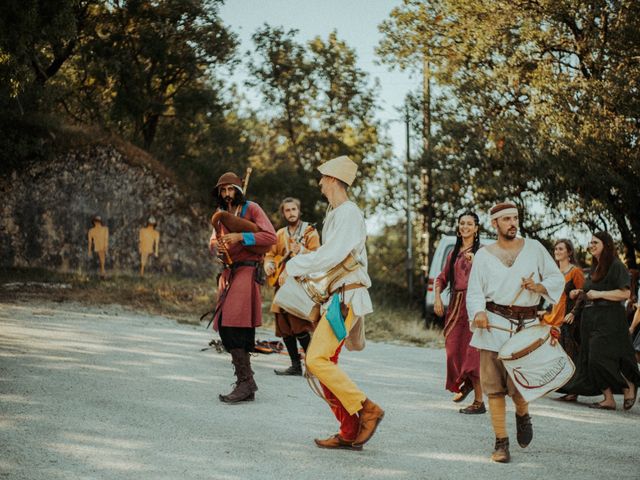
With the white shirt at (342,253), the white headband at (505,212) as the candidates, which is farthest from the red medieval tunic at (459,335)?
the white shirt at (342,253)

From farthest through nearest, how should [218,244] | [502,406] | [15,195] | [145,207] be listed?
[145,207], [15,195], [218,244], [502,406]

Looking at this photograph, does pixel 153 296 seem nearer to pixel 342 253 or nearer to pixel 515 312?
pixel 342 253

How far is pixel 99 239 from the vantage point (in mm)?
19297

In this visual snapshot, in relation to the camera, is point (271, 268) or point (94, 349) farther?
point (94, 349)

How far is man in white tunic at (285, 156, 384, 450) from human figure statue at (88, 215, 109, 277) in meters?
14.2

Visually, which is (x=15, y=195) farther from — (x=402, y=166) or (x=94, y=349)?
(x=402, y=166)

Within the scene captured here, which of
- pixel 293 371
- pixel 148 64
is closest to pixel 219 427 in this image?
pixel 293 371

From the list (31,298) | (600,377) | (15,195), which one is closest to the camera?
(600,377)

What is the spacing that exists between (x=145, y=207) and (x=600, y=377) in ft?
47.8

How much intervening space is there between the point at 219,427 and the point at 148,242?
1447cm

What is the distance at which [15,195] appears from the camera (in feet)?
62.2

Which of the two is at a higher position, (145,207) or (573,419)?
(145,207)

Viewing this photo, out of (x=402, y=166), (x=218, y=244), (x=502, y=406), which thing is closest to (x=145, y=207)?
(x=402, y=166)

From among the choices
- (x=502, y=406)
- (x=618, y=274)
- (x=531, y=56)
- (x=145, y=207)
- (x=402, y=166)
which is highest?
(x=531, y=56)
